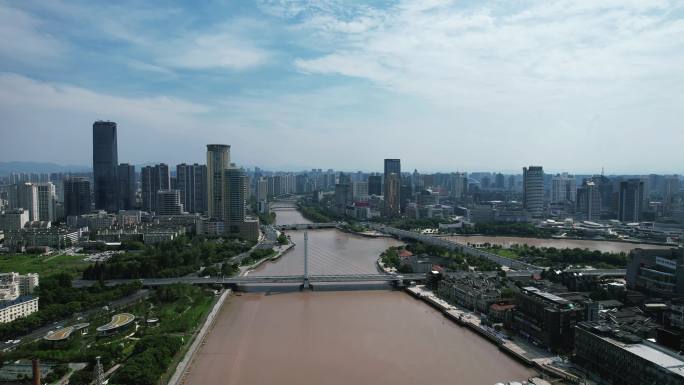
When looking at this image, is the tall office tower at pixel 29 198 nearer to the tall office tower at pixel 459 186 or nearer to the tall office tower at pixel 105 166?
the tall office tower at pixel 105 166

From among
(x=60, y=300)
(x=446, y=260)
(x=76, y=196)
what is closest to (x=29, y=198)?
(x=76, y=196)

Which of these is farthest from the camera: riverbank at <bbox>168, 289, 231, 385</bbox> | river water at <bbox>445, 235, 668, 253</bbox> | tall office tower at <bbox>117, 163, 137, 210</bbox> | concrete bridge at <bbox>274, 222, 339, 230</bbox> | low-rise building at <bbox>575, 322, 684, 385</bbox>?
tall office tower at <bbox>117, 163, 137, 210</bbox>

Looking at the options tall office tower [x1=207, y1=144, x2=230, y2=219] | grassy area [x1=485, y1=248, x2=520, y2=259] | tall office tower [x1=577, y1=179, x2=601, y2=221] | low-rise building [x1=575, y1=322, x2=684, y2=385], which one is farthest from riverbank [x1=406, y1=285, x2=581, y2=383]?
tall office tower [x1=577, y1=179, x2=601, y2=221]

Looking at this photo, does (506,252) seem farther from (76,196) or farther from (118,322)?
(76,196)

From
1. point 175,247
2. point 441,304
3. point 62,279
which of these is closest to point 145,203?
point 175,247

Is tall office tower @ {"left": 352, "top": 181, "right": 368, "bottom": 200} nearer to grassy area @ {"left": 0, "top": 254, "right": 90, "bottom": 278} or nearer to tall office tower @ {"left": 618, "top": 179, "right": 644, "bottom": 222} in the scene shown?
tall office tower @ {"left": 618, "top": 179, "right": 644, "bottom": 222}

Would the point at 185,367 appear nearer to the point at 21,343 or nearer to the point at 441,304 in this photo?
the point at 21,343

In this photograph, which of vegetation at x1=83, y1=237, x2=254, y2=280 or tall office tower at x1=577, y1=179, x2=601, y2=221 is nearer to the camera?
vegetation at x1=83, y1=237, x2=254, y2=280
